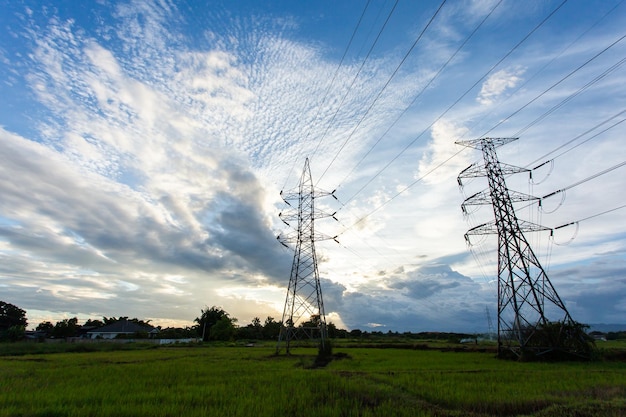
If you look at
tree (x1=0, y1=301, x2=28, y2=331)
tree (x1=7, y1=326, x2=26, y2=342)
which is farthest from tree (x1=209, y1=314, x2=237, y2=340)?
tree (x1=0, y1=301, x2=28, y2=331)

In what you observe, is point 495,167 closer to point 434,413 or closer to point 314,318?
point 434,413

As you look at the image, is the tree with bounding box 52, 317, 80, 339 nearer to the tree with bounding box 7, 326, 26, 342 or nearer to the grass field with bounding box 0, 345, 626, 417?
the tree with bounding box 7, 326, 26, 342

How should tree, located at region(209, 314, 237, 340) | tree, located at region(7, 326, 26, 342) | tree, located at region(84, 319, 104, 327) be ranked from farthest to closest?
tree, located at region(84, 319, 104, 327)
tree, located at region(209, 314, 237, 340)
tree, located at region(7, 326, 26, 342)

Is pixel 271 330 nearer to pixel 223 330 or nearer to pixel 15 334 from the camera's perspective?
pixel 223 330

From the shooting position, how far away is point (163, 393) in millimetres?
14453

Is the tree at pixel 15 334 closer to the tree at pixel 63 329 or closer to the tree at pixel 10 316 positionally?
the tree at pixel 63 329

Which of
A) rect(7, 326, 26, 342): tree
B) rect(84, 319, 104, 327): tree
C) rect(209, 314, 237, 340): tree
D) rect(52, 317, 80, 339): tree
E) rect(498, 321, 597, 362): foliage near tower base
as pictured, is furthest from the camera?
rect(84, 319, 104, 327): tree

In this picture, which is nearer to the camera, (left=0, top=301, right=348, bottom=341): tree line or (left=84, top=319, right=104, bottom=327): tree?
(left=0, top=301, right=348, bottom=341): tree line

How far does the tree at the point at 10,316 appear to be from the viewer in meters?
91.0

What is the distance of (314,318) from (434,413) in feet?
242

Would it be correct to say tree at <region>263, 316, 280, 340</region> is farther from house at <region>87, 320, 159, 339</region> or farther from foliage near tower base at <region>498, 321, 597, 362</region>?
foliage near tower base at <region>498, 321, 597, 362</region>

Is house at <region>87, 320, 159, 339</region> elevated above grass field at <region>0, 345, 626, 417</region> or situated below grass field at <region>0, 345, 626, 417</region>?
above

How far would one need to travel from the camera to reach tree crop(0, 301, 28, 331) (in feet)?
299

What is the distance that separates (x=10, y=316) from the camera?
93438 millimetres
